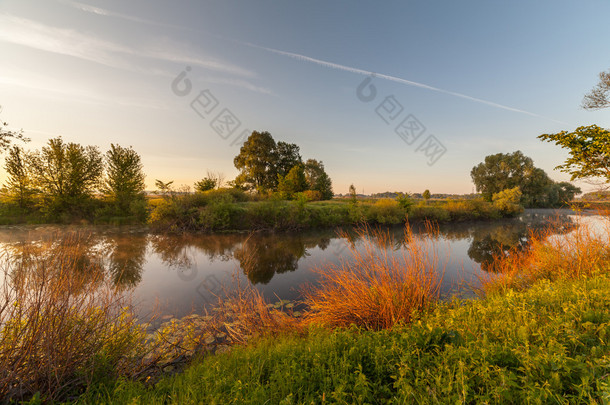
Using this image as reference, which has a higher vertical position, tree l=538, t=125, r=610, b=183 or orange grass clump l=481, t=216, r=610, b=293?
tree l=538, t=125, r=610, b=183

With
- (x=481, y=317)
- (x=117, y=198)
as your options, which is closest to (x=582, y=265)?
(x=481, y=317)

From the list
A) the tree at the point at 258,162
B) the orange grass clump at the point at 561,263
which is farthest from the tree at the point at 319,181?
the orange grass clump at the point at 561,263

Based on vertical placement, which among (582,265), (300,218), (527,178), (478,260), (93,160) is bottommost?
(478,260)

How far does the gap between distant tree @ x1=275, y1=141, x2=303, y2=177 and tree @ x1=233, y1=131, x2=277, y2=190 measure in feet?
5.15

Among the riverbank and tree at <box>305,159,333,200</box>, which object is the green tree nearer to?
tree at <box>305,159,333,200</box>

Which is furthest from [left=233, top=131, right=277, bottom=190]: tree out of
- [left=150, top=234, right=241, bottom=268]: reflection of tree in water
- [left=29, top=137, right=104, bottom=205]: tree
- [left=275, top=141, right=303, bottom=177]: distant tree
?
[left=150, top=234, right=241, bottom=268]: reflection of tree in water

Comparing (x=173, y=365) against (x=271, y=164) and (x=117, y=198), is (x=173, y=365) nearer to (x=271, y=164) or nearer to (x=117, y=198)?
(x=117, y=198)

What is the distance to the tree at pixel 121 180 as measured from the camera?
77.2 feet

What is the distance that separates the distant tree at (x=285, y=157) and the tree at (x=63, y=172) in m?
25.5

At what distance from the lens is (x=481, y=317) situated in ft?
10.5

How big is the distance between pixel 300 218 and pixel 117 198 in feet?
65.8

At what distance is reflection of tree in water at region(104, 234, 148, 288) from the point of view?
7.55 meters

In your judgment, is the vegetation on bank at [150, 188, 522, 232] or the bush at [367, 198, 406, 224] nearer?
the vegetation on bank at [150, 188, 522, 232]

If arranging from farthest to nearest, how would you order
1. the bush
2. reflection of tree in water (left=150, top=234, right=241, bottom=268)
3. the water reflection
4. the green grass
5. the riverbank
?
the bush < reflection of tree in water (left=150, top=234, right=241, bottom=268) < the water reflection < the riverbank < the green grass
